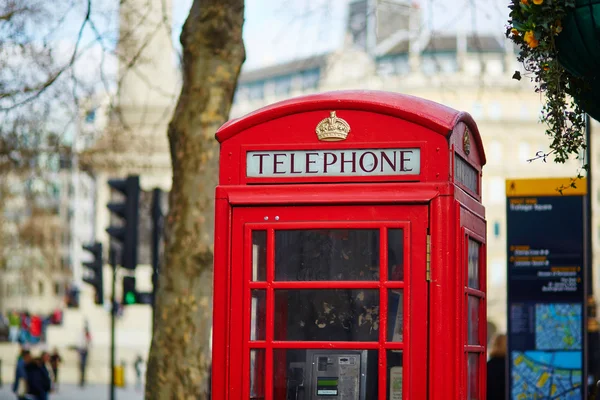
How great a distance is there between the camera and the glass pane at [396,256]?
5.68 meters

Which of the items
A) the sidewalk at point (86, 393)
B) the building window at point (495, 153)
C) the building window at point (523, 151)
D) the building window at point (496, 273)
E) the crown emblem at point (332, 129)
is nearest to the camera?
the crown emblem at point (332, 129)

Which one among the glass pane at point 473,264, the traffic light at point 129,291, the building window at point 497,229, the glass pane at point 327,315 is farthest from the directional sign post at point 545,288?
the building window at point 497,229

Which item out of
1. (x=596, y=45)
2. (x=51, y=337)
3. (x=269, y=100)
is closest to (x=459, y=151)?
(x=596, y=45)

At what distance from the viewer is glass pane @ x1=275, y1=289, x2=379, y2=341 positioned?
5711mm

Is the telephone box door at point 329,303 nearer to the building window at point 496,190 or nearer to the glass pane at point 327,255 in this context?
the glass pane at point 327,255

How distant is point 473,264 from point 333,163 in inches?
35.0

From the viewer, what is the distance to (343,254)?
5.77 metres

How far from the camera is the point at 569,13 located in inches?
212

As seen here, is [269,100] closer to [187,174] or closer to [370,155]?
[187,174]

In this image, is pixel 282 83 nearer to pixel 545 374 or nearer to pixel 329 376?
pixel 545 374

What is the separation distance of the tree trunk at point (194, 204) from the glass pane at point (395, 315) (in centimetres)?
548

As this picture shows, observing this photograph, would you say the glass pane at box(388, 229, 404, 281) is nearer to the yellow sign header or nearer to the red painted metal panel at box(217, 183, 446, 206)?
the red painted metal panel at box(217, 183, 446, 206)

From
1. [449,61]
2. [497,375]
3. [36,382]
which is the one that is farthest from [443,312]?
[449,61]

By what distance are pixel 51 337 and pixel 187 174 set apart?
1587 inches
